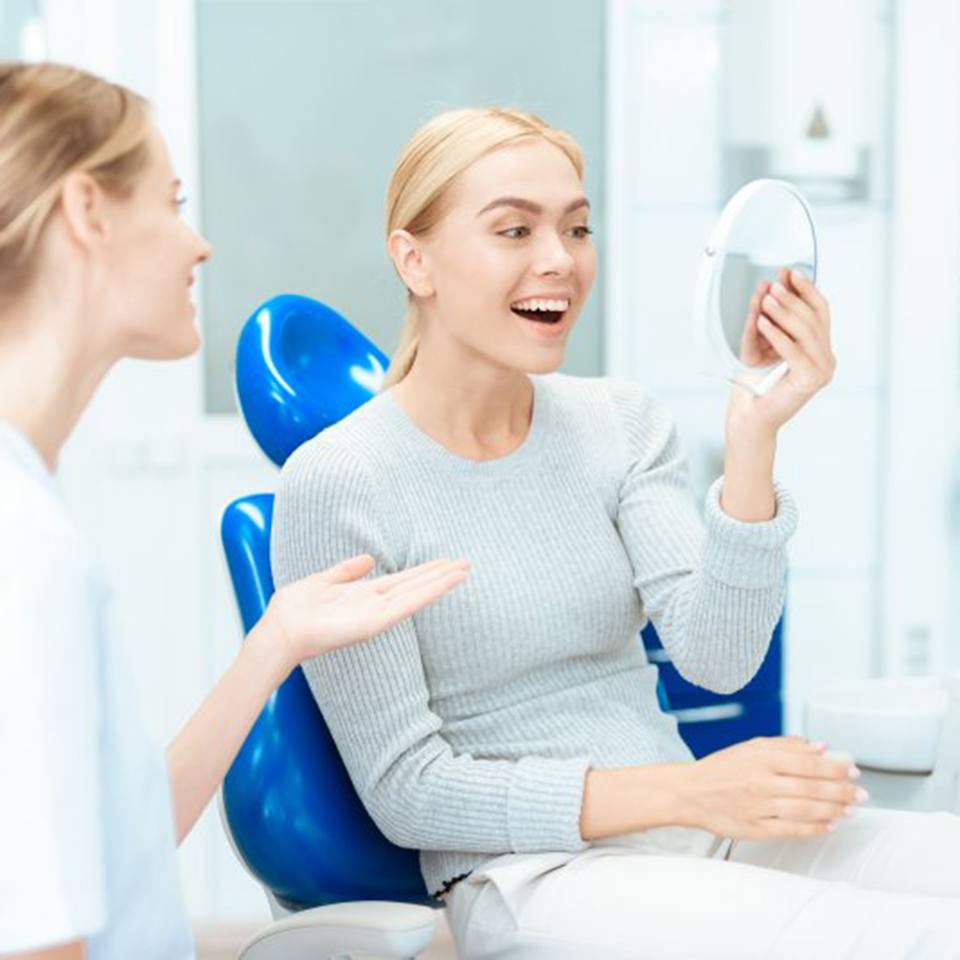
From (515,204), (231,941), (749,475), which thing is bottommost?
(231,941)

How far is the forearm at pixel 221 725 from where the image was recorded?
1183mm

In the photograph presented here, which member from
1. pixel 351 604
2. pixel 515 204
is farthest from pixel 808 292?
pixel 351 604

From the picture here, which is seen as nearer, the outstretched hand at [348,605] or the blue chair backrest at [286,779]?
the outstretched hand at [348,605]

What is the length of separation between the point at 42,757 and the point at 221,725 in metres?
0.36

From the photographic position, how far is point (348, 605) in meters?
1.19

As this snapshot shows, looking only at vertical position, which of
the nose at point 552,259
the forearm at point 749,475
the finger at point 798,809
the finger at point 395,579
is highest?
the nose at point 552,259

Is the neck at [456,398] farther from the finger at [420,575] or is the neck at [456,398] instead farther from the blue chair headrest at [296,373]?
the finger at [420,575]

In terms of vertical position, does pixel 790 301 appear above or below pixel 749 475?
above

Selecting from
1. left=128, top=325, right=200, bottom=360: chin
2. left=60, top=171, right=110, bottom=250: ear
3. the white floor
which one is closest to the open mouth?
left=128, top=325, right=200, bottom=360: chin

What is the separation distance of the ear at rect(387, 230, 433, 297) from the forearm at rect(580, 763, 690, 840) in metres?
0.52

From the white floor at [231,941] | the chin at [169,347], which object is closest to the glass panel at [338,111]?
the white floor at [231,941]

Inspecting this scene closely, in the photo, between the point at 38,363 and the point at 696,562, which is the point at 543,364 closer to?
the point at 696,562

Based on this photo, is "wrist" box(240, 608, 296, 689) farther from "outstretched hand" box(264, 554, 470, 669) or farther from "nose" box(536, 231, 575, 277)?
"nose" box(536, 231, 575, 277)

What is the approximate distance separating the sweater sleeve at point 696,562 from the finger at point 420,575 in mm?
308
